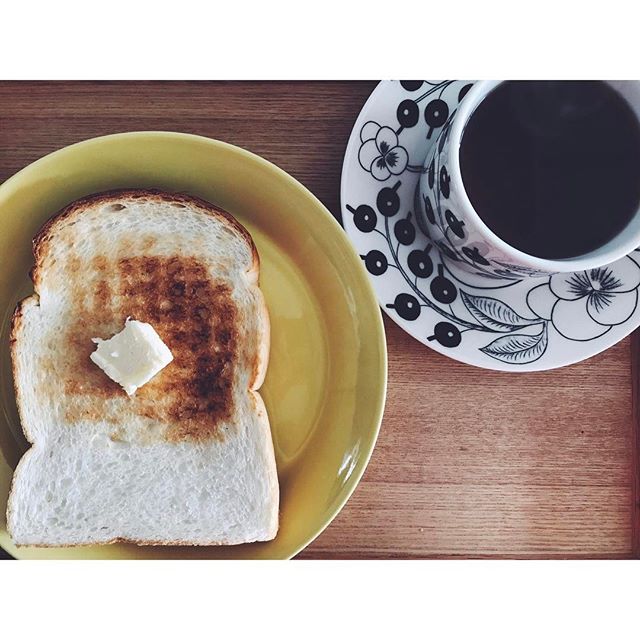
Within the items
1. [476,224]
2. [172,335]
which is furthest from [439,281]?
[172,335]

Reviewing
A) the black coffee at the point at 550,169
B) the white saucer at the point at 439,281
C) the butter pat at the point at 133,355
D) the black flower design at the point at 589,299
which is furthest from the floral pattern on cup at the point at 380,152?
the butter pat at the point at 133,355

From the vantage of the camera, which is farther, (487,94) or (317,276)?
(317,276)

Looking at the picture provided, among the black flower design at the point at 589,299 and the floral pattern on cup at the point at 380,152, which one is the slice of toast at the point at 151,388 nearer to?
the floral pattern on cup at the point at 380,152

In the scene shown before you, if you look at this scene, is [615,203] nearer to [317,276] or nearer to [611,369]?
[611,369]

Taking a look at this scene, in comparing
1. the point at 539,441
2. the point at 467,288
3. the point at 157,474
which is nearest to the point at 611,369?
the point at 539,441

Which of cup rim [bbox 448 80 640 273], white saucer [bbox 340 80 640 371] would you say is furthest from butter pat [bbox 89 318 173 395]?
cup rim [bbox 448 80 640 273]

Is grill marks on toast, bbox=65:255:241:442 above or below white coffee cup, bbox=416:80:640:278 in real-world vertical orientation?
below

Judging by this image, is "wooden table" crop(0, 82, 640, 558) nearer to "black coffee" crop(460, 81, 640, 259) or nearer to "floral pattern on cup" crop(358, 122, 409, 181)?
"floral pattern on cup" crop(358, 122, 409, 181)
